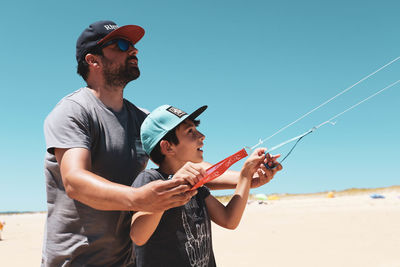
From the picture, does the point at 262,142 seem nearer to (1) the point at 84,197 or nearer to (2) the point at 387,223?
(1) the point at 84,197

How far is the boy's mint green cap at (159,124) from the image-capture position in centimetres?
229

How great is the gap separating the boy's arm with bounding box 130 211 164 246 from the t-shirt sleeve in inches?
18.4

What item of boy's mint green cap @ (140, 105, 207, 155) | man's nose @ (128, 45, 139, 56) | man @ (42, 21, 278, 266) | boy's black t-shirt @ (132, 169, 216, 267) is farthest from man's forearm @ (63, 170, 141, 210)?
man's nose @ (128, 45, 139, 56)

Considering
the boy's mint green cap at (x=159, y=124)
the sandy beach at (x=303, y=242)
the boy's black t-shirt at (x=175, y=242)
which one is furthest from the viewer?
the sandy beach at (x=303, y=242)

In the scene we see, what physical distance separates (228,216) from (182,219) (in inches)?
15.8

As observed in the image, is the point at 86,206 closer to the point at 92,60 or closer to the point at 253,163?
the point at 92,60

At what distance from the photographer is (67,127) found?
1932mm

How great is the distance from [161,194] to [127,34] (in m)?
1.38

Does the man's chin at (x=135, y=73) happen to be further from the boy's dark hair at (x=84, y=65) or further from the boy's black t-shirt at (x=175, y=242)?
the boy's black t-shirt at (x=175, y=242)

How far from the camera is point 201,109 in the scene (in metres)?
2.42

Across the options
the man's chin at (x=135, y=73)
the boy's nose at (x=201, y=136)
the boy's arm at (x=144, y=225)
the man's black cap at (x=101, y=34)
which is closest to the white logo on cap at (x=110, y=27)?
the man's black cap at (x=101, y=34)

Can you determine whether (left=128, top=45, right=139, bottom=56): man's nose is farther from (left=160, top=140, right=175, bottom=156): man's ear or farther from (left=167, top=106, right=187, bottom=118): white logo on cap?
(left=160, top=140, right=175, bottom=156): man's ear

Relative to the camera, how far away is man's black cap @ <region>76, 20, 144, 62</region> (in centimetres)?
231

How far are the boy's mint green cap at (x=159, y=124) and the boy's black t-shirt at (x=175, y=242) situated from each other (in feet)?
0.62
